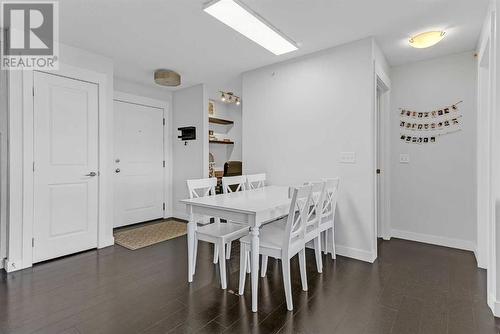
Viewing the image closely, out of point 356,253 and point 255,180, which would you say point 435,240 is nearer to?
point 356,253

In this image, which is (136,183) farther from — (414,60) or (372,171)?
(414,60)

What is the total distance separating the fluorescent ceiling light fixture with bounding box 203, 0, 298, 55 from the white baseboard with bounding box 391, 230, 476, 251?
2938 millimetres

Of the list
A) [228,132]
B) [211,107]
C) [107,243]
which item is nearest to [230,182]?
[107,243]

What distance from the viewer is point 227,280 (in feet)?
8.04

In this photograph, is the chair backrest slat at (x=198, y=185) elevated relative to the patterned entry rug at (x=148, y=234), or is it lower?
elevated

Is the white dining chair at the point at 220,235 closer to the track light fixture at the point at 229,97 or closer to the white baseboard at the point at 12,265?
the white baseboard at the point at 12,265

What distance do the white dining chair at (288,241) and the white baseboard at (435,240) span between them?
7.20ft

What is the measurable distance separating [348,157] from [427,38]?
146cm

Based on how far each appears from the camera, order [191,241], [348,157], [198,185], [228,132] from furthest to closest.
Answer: [228,132] < [348,157] < [198,185] < [191,241]

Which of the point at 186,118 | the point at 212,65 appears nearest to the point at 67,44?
the point at 212,65

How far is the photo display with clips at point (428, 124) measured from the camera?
10.8 feet

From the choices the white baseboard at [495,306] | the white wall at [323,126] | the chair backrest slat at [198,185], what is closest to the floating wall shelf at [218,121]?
the white wall at [323,126]

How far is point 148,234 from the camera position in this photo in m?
3.95

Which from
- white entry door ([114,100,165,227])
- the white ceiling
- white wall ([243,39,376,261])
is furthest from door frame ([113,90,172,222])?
white wall ([243,39,376,261])
